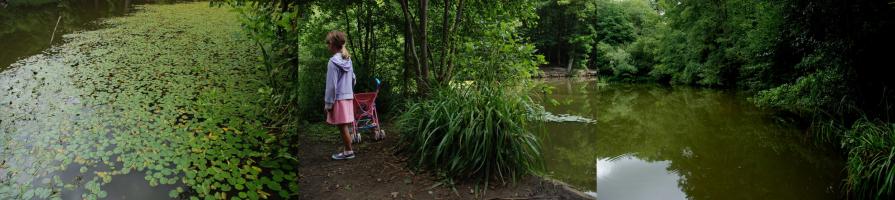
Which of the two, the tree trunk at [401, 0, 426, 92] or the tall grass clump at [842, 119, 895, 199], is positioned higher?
the tree trunk at [401, 0, 426, 92]

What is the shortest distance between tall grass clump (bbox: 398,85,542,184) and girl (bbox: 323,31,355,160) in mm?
408

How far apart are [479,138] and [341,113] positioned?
820 millimetres

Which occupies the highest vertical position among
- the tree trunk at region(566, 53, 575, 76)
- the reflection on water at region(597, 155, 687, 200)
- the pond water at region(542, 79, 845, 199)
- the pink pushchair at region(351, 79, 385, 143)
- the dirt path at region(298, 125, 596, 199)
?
the tree trunk at region(566, 53, 575, 76)

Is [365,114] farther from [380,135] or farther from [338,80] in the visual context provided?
[338,80]

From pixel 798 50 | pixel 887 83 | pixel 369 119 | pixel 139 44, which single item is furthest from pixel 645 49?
pixel 369 119

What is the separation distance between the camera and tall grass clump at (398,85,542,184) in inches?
114

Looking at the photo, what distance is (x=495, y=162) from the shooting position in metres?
2.90

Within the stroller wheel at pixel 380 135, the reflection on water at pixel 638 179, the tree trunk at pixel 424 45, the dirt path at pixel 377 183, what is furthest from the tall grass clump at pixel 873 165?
the stroller wheel at pixel 380 135

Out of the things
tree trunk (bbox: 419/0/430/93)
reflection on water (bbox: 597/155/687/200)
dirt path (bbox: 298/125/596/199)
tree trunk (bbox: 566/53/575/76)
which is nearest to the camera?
dirt path (bbox: 298/125/596/199)

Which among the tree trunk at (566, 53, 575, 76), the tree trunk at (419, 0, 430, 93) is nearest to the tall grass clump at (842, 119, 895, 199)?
the tree trunk at (566, 53, 575, 76)

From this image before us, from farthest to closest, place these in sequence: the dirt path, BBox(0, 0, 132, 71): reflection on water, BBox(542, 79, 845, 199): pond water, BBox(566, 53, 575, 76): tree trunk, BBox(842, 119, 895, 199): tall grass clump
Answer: BBox(0, 0, 132, 71): reflection on water < BBox(842, 119, 895, 199): tall grass clump < BBox(566, 53, 575, 76): tree trunk < BBox(542, 79, 845, 199): pond water < the dirt path

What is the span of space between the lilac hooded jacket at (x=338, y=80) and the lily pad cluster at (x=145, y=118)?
0.57 m

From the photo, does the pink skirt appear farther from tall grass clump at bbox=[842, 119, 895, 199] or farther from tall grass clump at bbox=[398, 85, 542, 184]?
tall grass clump at bbox=[842, 119, 895, 199]

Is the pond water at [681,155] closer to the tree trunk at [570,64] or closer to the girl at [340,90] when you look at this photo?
the tree trunk at [570,64]
